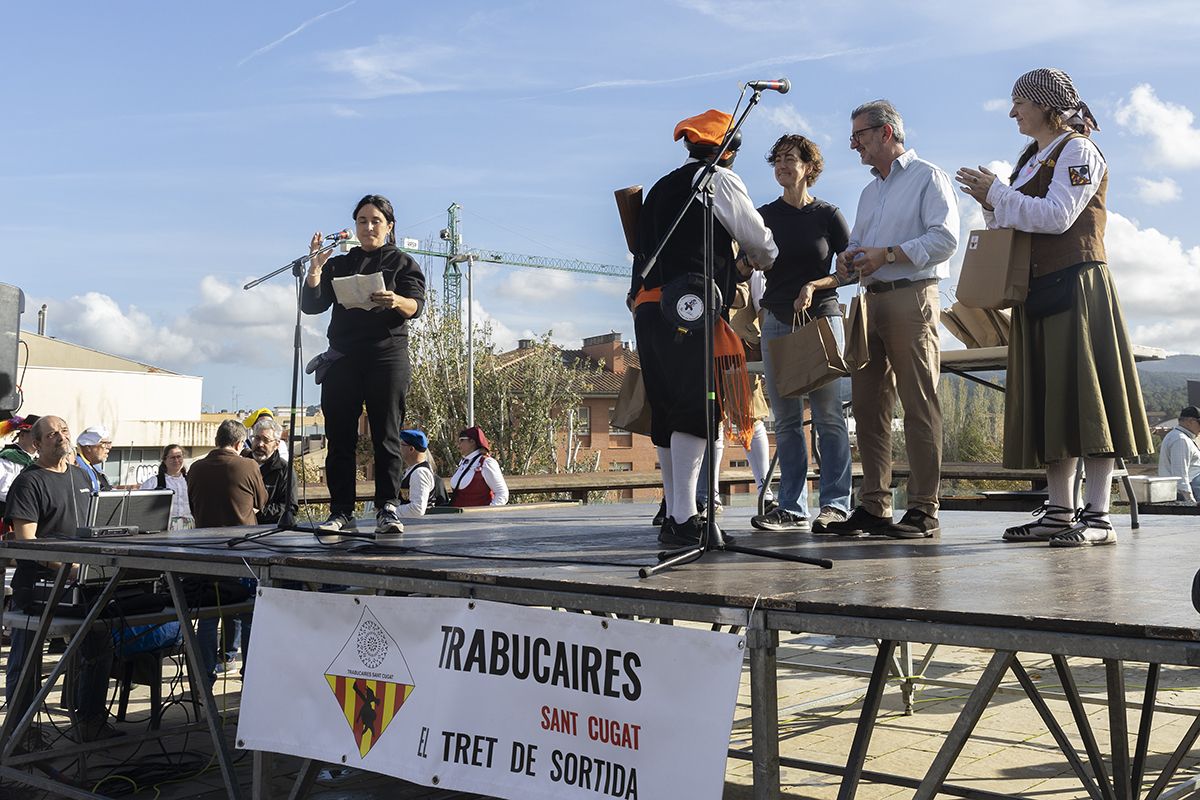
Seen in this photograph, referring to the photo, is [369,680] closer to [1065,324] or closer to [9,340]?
[1065,324]

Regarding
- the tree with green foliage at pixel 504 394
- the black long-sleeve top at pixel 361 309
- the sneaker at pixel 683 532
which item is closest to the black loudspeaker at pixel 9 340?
the black long-sleeve top at pixel 361 309

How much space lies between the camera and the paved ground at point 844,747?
203 inches

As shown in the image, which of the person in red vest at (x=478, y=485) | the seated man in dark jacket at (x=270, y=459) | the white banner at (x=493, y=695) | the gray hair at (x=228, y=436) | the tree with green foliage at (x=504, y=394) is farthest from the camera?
the tree with green foliage at (x=504, y=394)

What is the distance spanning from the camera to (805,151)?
5453 millimetres

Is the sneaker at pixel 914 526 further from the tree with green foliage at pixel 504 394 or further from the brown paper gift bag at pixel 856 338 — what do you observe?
the tree with green foliage at pixel 504 394

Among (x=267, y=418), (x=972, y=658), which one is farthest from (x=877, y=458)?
(x=267, y=418)

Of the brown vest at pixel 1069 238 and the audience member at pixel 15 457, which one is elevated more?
the brown vest at pixel 1069 238

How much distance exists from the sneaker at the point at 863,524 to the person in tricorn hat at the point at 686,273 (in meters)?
0.71

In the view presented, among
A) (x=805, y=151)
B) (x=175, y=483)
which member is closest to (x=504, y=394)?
(x=175, y=483)

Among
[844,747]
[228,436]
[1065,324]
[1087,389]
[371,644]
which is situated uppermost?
[1065,324]

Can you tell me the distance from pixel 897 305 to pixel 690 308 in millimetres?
942

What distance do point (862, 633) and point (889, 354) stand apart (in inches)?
84.8

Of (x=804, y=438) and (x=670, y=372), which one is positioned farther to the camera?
(x=804, y=438)

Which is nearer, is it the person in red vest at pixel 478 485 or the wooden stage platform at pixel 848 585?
the wooden stage platform at pixel 848 585
